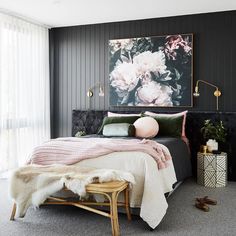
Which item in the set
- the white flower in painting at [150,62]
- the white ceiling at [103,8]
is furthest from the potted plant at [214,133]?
→ the white ceiling at [103,8]

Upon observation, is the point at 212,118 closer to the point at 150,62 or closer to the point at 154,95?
the point at 154,95

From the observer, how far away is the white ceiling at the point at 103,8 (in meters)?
4.54

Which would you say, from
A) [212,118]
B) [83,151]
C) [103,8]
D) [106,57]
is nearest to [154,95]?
[212,118]

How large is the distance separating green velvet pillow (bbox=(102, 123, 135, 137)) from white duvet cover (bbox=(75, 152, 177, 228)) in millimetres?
1171

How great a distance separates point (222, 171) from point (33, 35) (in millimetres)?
3732

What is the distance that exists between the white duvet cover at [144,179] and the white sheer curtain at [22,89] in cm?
218

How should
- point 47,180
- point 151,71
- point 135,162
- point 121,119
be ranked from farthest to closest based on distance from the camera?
point 151,71 < point 121,119 < point 135,162 < point 47,180

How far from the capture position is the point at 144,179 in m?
3.19

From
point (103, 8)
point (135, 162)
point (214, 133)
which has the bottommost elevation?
point (135, 162)

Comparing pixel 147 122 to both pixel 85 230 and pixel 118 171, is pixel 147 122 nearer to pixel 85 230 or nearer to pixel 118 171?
pixel 118 171

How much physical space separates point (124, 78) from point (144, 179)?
2692 millimetres

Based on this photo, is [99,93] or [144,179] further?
[99,93]

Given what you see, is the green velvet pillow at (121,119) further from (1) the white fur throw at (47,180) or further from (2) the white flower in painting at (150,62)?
(1) the white fur throw at (47,180)

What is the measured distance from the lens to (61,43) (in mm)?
6094
